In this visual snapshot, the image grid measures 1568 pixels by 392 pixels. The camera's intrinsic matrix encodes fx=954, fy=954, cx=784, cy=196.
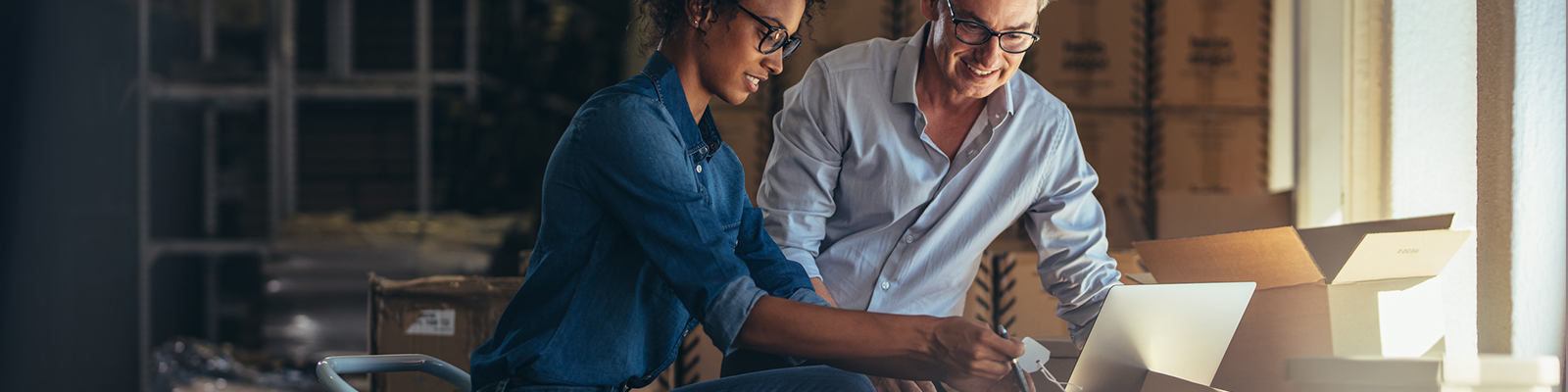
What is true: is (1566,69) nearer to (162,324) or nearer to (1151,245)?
(1151,245)

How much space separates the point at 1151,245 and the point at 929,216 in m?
0.35

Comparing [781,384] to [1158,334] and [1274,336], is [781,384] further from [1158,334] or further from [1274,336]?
[1274,336]

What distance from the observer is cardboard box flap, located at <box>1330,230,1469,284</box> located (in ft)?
4.31

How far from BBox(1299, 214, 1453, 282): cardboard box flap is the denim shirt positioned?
0.97 m

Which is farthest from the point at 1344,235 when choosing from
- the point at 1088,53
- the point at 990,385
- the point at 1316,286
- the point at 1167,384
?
the point at 1088,53

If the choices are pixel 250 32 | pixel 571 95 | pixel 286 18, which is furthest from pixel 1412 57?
pixel 250 32

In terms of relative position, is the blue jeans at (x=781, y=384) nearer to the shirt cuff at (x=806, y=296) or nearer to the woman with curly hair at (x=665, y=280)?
the woman with curly hair at (x=665, y=280)

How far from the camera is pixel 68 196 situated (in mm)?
2740

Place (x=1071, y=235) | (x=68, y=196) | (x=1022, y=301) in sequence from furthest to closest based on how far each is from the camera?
(x=68, y=196)
(x=1022, y=301)
(x=1071, y=235)

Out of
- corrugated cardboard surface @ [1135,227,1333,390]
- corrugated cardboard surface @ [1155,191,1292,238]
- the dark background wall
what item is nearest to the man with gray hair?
corrugated cardboard surface @ [1135,227,1333,390]

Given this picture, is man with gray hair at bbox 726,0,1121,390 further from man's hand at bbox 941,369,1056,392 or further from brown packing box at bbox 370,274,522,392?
brown packing box at bbox 370,274,522,392

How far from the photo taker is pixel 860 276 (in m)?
1.48

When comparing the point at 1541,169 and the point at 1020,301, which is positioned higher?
the point at 1541,169

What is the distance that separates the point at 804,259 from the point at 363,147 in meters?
2.31
